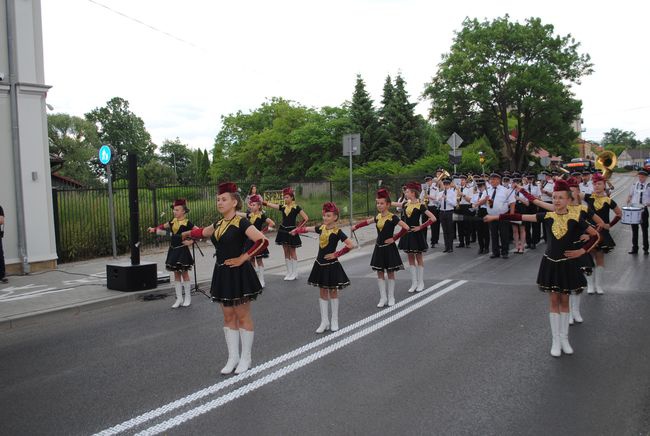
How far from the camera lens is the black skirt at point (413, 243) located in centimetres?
988

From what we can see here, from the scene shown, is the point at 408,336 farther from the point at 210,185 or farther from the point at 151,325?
the point at 210,185

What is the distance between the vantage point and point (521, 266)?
12.2m

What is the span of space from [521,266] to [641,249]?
391 centimetres

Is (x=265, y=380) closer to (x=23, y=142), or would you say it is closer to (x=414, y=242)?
(x=414, y=242)

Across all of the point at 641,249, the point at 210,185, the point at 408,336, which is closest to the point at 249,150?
the point at 210,185

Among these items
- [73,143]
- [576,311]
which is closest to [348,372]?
[576,311]

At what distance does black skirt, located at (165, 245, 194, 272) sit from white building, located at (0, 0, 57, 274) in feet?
18.5

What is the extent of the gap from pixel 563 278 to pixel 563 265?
0.16 m

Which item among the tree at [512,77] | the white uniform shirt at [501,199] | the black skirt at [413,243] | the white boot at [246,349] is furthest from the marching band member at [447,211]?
the tree at [512,77]

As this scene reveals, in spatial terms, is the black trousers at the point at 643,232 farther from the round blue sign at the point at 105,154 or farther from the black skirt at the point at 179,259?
the round blue sign at the point at 105,154

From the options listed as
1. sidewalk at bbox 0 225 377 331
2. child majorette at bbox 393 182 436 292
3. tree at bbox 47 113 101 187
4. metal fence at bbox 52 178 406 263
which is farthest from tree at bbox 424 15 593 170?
tree at bbox 47 113 101 187

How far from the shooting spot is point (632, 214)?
12188 mm

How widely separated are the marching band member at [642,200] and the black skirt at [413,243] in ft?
20.1

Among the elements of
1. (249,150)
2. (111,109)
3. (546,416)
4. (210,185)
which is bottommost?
(546,416)
